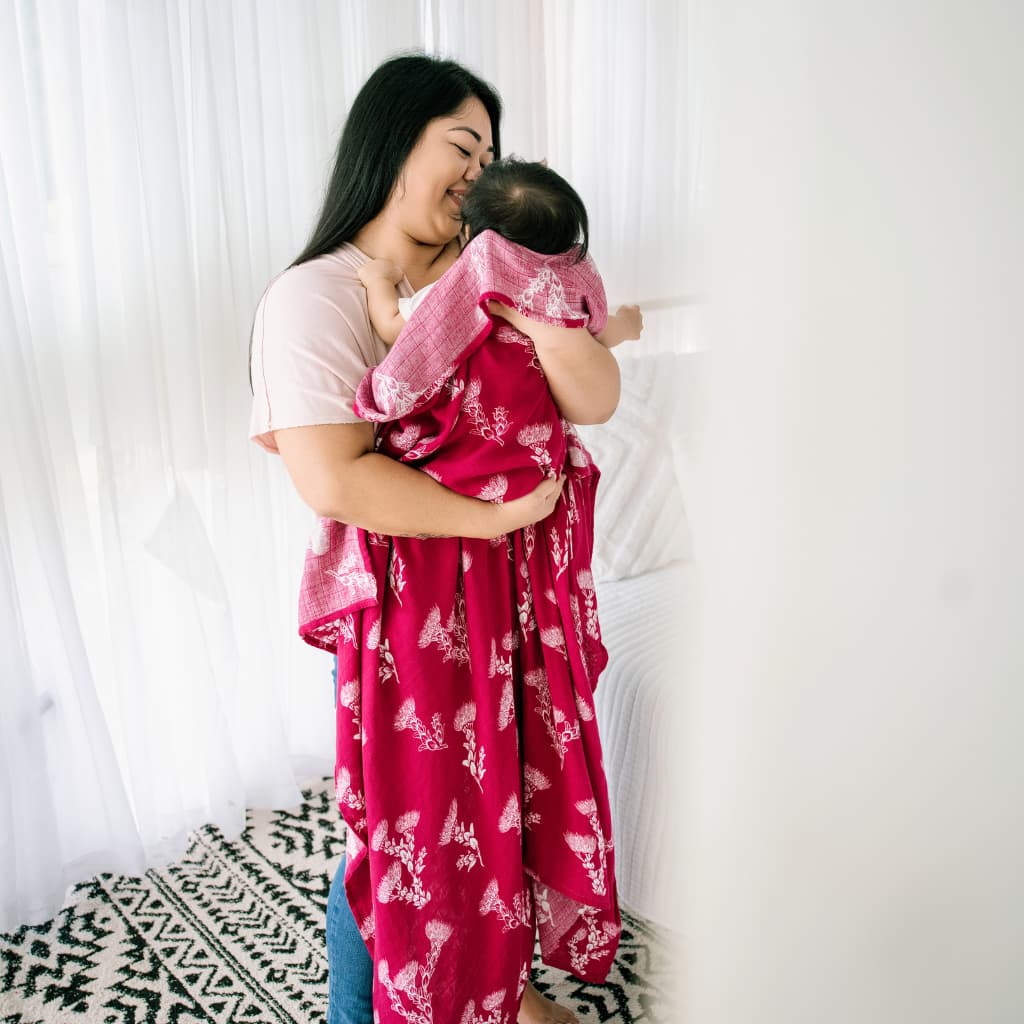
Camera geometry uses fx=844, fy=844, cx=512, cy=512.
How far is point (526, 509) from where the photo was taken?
1.03m

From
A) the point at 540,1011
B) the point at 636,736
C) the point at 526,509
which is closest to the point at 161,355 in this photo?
the point at 526,509

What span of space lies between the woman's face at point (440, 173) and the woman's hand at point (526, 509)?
0.41 meters

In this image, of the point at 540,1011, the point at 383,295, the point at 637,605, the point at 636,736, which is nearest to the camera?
the point at 383,295

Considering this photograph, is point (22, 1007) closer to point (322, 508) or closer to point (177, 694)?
point (177, 694)

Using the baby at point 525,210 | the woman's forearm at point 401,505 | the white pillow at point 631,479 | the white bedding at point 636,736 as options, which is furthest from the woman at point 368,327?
the white pillow at point 631,479

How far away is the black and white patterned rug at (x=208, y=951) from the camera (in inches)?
55.8

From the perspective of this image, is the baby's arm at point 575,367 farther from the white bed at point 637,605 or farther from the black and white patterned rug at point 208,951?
the black and white patterned rug at point 208,951

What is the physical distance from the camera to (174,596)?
5.87 ft

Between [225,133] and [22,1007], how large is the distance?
5.49 ft

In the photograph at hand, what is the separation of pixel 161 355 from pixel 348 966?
122cm

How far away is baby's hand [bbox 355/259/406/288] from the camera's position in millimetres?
1102

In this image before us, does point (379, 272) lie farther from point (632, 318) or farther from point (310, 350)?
point (632, 318)

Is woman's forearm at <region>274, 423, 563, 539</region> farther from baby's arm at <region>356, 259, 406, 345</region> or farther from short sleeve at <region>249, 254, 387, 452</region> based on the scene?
baby's arm at <region>356, 259, 406, 345</region>

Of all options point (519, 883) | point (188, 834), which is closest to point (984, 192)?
point (519, 883)
